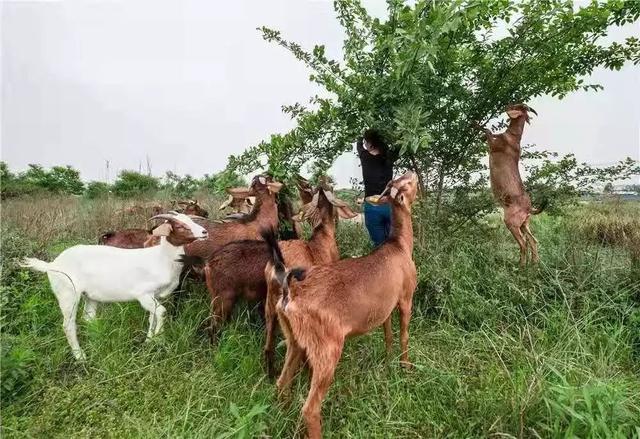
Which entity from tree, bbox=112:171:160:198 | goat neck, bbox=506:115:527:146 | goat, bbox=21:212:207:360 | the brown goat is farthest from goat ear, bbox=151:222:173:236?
tree, bbox=112:171:160:198

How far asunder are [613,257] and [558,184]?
98cm

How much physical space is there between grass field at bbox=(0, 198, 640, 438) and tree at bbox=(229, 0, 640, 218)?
936mm

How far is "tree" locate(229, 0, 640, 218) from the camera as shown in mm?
4184

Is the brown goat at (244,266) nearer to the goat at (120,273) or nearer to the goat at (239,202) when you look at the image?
the goat at (120,273)

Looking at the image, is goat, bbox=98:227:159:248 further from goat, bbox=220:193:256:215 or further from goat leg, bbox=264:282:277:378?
goat leg, bbox=264:282:277:378

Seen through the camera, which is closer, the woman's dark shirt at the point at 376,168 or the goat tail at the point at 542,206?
the woman's dark shirt at the point at 376,168

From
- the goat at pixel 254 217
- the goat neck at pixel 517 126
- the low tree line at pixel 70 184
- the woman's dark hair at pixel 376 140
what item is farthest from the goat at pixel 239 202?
the low tree line at pixel 70 184

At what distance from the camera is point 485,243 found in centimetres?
530

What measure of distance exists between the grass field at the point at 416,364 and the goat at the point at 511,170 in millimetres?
590

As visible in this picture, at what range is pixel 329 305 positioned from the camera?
107 inches

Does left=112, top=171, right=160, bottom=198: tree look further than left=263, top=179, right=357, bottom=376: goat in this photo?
Yes

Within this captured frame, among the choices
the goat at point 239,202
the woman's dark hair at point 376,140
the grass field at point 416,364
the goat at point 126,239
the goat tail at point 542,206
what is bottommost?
the grass field at point 416,364

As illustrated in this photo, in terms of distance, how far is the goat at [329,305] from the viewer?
2.62 m

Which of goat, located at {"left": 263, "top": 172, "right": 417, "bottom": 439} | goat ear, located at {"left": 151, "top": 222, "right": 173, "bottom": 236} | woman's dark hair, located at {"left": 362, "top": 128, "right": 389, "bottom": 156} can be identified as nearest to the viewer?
goat, located at {"left": 263, "top": 172, "right": 417, "bottom": 439}
